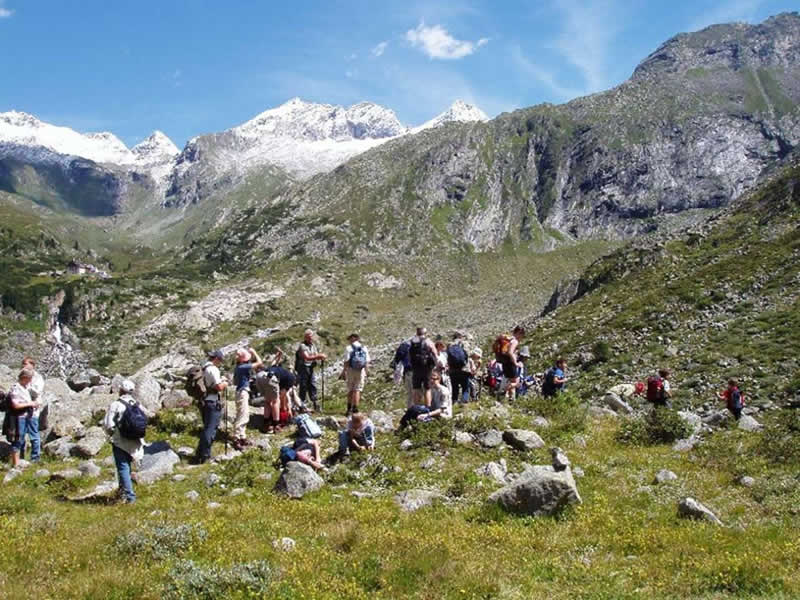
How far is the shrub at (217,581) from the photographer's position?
9.57m

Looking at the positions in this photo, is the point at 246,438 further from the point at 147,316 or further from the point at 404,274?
the point at 404,274

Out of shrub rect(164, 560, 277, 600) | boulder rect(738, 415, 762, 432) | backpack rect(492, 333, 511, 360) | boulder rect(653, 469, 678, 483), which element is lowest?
boulder rect(738, 415, 762, 432)

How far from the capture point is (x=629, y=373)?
129ft

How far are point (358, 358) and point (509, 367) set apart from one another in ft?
25.2

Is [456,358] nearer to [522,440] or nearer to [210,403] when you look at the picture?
[522,440]

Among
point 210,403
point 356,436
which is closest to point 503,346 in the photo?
point 356,436

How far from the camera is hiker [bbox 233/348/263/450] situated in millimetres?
21203

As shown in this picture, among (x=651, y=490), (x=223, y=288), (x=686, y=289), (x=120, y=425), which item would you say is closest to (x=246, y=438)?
(x=120, y=425)

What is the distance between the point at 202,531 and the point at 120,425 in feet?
15.1

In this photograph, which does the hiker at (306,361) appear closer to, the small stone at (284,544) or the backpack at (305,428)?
the backpack at (305,428)

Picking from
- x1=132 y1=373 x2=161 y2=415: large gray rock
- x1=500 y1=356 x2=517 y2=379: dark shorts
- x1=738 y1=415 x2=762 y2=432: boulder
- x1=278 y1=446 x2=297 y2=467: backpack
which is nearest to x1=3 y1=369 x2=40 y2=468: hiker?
x1=132 y1=373 x2=161 y2=415: large gray rock

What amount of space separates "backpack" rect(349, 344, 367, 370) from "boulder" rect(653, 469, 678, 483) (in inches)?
440

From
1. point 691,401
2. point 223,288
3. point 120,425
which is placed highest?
point 223,288

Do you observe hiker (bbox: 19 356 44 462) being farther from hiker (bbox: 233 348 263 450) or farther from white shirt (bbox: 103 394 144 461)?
white shirt (bbox: 103 394 144 461)
